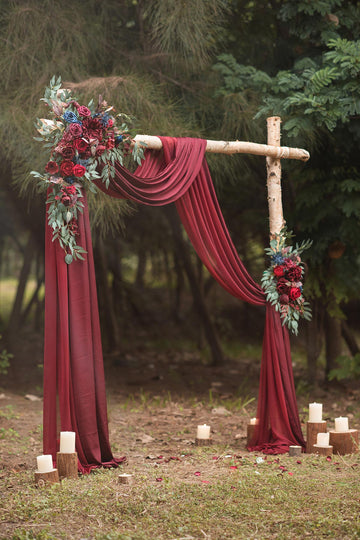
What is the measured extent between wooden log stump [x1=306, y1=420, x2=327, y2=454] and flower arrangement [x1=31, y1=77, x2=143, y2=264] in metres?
1.85

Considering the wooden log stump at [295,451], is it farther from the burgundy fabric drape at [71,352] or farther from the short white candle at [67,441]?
the short white candle at [67,441]

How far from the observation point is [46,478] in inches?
132

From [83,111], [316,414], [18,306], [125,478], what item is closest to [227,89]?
[83,111]

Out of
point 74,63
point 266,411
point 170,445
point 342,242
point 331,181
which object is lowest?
point 170,445

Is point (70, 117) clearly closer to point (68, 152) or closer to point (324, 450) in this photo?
point (68, 152)

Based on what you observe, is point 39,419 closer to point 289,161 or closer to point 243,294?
point 243,294

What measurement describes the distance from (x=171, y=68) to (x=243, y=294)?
2.34m

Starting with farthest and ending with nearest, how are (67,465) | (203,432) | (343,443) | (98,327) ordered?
(203,432) < (343,443) < (98,327) < (67,465)

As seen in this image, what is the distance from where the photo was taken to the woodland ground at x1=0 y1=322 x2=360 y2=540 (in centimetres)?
279

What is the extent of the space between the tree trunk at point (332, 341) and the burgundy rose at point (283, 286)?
247 cm

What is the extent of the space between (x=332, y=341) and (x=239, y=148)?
3.07 metres

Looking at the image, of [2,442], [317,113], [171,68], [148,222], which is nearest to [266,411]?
[2,442]

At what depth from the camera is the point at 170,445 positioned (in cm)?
444

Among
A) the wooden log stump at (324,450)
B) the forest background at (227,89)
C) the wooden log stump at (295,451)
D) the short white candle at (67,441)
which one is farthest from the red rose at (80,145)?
the wooden log stump at (324,450)
